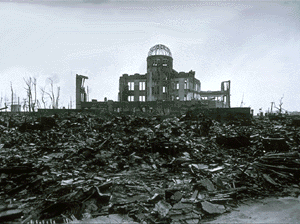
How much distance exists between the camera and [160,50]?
1455 inches

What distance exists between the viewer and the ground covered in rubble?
2.68 meters

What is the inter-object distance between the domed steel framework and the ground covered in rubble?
32.4m

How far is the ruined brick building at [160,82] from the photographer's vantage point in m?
35.8

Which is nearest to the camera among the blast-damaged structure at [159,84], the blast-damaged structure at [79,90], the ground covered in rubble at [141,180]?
the ground covered in rubble at [141,180]

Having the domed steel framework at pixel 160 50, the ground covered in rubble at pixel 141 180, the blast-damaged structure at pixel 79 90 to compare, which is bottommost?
the ground covered in rubble at pixel 141 180

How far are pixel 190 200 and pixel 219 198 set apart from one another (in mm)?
415

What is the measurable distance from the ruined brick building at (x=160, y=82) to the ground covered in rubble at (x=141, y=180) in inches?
1150

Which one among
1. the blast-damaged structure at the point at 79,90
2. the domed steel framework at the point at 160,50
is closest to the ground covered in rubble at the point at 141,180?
the blast-damaged structure at the point at 79,90

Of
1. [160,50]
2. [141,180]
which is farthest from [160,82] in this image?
[141,180]

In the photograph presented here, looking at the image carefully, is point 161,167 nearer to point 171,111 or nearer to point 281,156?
point 281,156

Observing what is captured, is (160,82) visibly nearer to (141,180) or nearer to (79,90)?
(79,90)

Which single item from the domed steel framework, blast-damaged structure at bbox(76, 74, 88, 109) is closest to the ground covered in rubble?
blast-damaged structure at bbox(76, 74, 88, 109)

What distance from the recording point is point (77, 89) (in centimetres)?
3238

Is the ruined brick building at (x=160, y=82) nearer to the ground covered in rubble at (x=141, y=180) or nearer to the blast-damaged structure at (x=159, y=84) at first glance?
the blast-damaged structure at (x=159, y=84)
